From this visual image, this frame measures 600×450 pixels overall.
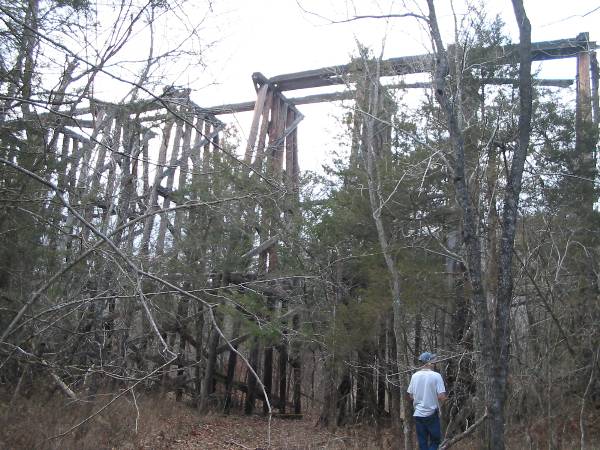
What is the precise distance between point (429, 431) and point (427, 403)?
0.37m

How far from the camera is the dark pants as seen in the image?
7.11 metres

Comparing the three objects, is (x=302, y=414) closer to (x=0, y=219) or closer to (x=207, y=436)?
(x=207, y=436)

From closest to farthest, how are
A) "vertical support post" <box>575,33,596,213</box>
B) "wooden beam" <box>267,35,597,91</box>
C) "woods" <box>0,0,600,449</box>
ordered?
"woods" <box>0,0,600,449</box>
"wooden beam" <box>267,35,597,91</box>
"vertical support post" <box>575,33,596,213</box>

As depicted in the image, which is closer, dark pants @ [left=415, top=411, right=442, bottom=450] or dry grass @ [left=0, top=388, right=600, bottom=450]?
dark pants @ [left=415, top=411, right=442, bottom=450]

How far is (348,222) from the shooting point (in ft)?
38.0

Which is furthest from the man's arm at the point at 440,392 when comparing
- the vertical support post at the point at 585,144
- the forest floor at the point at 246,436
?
the vertical support post at the point at 585,144

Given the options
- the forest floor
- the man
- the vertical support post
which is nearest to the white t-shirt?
the man

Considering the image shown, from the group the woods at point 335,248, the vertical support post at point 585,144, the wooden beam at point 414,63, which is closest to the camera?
the woods at point 335,248

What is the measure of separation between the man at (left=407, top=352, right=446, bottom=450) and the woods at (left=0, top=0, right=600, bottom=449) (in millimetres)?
426

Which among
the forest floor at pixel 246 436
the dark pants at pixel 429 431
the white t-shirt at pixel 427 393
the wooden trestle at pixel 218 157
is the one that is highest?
the wooden trestle at pixel 218 157

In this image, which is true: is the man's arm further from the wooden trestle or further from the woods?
the wooden trestle

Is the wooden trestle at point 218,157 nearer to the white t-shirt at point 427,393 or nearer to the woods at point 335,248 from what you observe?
the woods at point 335,248

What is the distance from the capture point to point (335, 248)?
11922 mm

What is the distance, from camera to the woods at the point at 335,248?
18.8 ft
